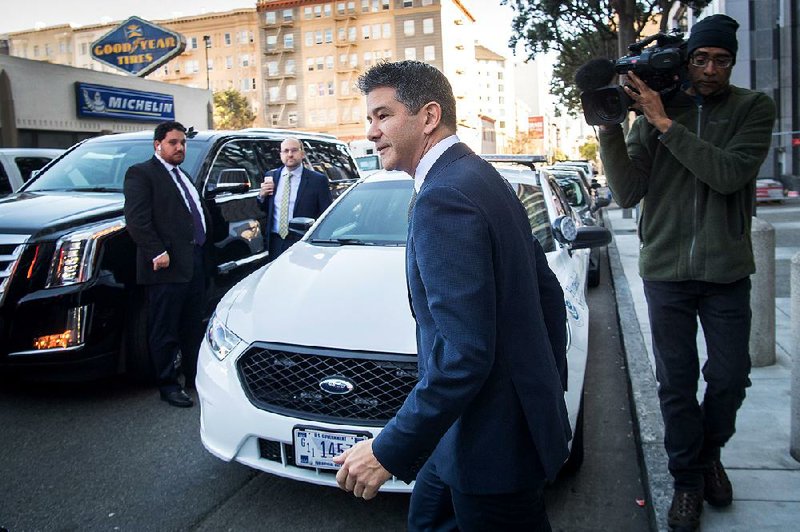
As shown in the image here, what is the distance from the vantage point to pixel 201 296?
5488mm

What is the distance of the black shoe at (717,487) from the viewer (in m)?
3.22

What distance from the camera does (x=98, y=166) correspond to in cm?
652

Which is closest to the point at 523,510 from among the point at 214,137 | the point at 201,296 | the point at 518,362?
the point at 518,362

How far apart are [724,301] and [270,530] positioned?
220 cm

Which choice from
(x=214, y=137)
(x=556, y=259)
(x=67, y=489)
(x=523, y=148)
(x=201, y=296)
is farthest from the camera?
(x=523, y=148)

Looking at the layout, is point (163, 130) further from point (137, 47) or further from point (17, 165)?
point (137, 47)

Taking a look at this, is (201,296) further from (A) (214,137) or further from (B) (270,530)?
(B) (270,530)

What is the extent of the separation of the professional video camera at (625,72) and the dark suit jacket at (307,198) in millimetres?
3904

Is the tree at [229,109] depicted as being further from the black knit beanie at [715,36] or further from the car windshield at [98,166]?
the black knit beanie at [715,36]

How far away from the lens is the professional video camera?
291 cm

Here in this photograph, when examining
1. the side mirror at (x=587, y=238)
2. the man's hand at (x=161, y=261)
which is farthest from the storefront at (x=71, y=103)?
the side mirror at (x=587, y=238)

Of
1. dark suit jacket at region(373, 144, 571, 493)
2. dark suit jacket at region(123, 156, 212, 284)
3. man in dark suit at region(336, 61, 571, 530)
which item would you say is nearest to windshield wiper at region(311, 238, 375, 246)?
dark suit jacket at region(123, 156, 212, 284)

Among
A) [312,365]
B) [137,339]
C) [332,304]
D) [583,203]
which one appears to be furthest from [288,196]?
[583,203]

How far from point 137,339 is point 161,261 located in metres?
0.66
